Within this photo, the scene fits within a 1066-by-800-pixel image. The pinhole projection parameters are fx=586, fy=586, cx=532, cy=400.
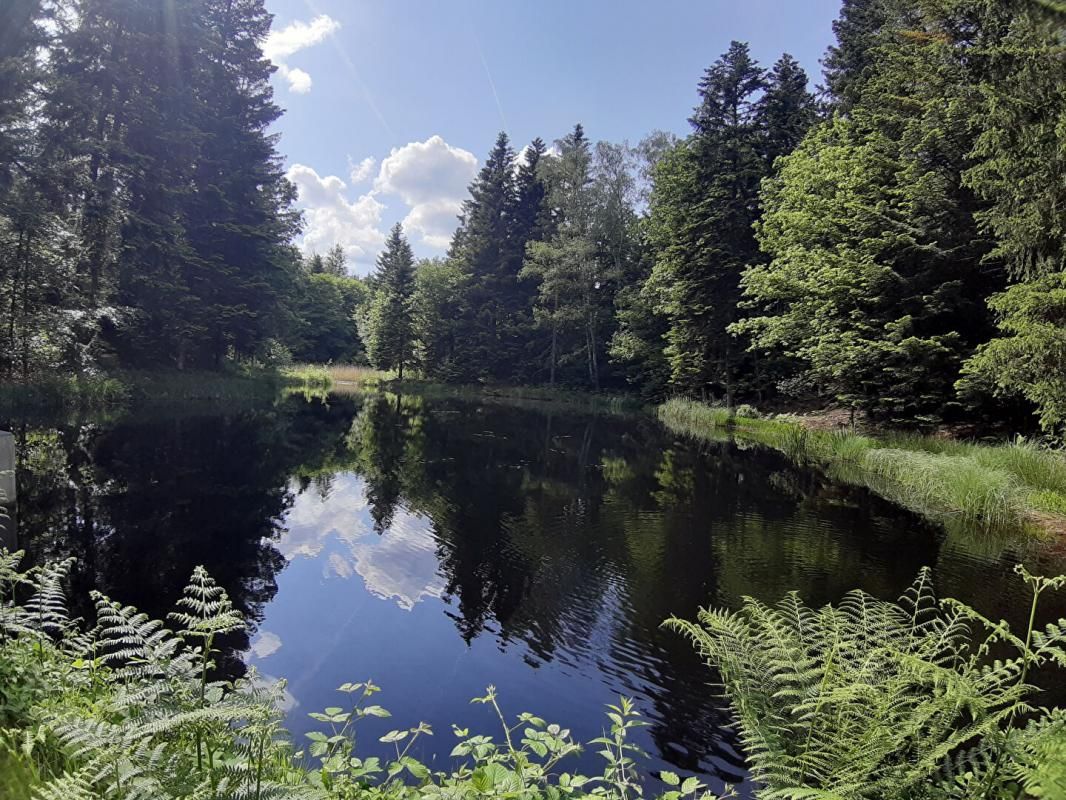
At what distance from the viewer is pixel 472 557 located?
7.61 metres

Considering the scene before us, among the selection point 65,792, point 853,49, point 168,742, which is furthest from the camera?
point 853,49

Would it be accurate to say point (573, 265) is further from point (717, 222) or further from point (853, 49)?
point (853, 49)

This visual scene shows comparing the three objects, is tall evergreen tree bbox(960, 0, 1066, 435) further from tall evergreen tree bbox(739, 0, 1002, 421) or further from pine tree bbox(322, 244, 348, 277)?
pine tree bbox(322, 244, 348, 277)

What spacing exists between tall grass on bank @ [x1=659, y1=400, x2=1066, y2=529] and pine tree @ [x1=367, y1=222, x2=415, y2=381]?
113 ft

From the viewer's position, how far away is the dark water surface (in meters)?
4.62

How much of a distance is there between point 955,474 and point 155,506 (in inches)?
519

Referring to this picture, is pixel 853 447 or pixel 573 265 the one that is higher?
pixel 573 265

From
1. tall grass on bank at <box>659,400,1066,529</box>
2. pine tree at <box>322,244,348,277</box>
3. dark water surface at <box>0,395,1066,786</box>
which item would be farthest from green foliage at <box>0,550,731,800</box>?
pine tree at <box>322,244,348,277</box>

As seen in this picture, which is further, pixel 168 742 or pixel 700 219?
pixel 700 219

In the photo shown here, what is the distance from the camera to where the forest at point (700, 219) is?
1127cm

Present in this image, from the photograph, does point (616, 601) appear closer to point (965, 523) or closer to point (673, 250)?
point (965, 523)

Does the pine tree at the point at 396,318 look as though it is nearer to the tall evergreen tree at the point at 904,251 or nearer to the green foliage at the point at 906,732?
the tall evergreen tree at the point at 904,251

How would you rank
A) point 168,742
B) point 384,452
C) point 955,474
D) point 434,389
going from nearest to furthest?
point 168,742, point 955,474, point 384,452, point 434,389

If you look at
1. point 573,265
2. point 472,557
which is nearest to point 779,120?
point 573,265
